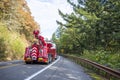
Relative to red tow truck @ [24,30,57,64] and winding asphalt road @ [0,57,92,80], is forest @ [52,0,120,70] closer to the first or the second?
red tow truck @ [24,30,57,64]

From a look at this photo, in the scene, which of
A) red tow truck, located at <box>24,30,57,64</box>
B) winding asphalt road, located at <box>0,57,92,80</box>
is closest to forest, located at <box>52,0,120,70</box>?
red tow truck, located at <box>24,30,57,64</box>

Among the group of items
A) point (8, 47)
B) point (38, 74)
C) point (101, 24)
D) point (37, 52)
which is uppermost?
point (101, 24)

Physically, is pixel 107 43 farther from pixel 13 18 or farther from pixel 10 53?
pixel 13 18

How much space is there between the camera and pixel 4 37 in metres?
29.8

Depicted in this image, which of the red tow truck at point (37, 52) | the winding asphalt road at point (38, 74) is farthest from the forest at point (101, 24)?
the winding asphalt road at point (38, 74)

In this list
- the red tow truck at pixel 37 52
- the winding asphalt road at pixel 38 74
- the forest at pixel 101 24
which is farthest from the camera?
the forest at pixel 101 24

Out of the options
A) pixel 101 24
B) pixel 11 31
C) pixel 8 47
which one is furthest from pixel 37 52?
pixel 11 31

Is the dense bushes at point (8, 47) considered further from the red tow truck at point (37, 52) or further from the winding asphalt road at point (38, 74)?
the winding asphalt road at point (38, 74)

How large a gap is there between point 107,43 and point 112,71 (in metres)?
21.9

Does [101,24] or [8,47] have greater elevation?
[101,24]

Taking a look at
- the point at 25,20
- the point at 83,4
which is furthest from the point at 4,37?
the point at 25,20

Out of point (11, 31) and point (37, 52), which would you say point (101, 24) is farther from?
point (11, 31)

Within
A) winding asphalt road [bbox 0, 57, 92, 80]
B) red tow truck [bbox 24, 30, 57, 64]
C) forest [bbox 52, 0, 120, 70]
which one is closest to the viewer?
winding asphalt road [bbox 0, 57, 92, 80]

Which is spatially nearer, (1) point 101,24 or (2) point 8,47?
(2) point 8,47
